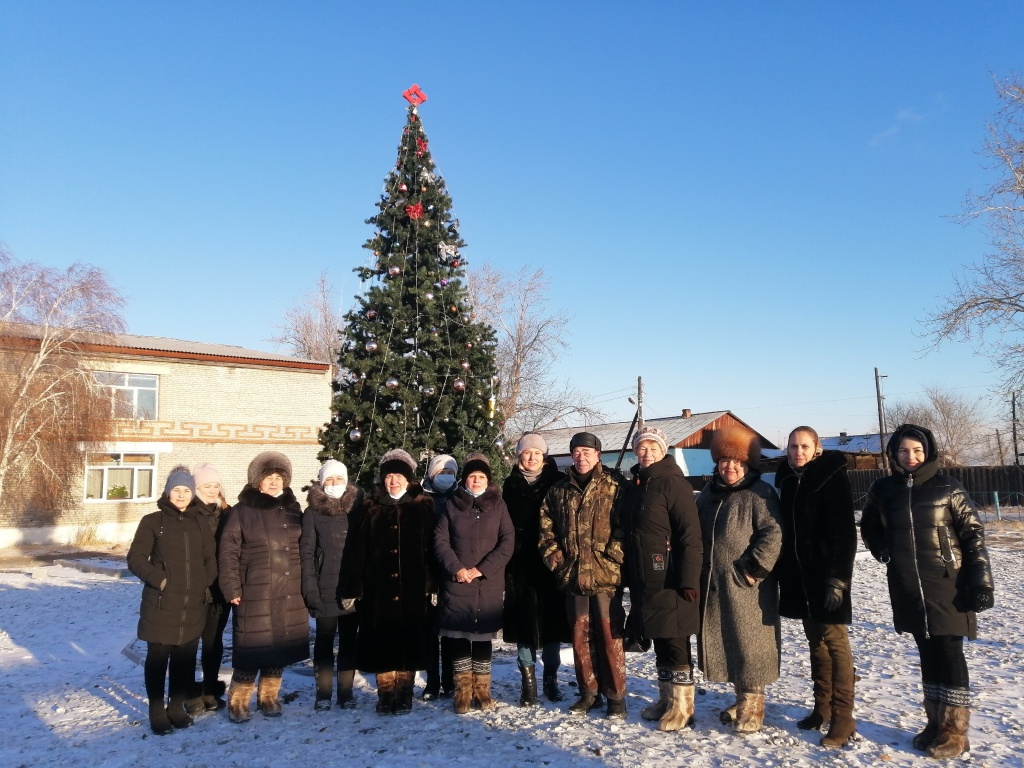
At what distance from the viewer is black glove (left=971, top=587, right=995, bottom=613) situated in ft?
13.8

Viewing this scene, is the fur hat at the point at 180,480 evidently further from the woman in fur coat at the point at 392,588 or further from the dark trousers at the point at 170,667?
the woman in fur coat at the point at 392,588

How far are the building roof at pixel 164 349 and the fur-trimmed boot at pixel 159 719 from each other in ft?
64.7

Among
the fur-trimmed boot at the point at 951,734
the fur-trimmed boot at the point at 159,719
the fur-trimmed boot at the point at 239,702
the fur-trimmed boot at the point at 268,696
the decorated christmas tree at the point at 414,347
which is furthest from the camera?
the decorated christmas tree at the point at 414,347

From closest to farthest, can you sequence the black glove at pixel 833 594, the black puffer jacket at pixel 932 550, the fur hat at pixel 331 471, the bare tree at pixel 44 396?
the black puffer jacket at pixel 932 550 → the black glove at pixel 833 594 → the fur hat at pixel 331 471 → the bare tree at pixel 44 396

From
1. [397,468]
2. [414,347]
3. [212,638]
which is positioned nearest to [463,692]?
[397,468]

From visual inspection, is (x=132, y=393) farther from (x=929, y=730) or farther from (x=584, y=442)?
(x=929, y=730)

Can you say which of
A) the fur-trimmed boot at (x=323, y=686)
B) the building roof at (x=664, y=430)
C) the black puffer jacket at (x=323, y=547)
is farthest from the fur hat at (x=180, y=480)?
the building roof at (x=664, y=430)

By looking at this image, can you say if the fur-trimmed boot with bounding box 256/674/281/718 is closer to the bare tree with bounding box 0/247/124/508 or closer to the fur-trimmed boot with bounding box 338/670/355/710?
the fur-trimmed boot with bounding box 338/670/355/710

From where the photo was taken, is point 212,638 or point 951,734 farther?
point 212,638

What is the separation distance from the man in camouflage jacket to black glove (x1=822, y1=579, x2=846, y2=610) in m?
→ 1.31

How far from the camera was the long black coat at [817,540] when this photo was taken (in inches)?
177

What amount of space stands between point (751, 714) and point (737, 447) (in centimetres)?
167

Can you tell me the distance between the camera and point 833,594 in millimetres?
4418

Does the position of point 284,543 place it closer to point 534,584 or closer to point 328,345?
point 534,584
